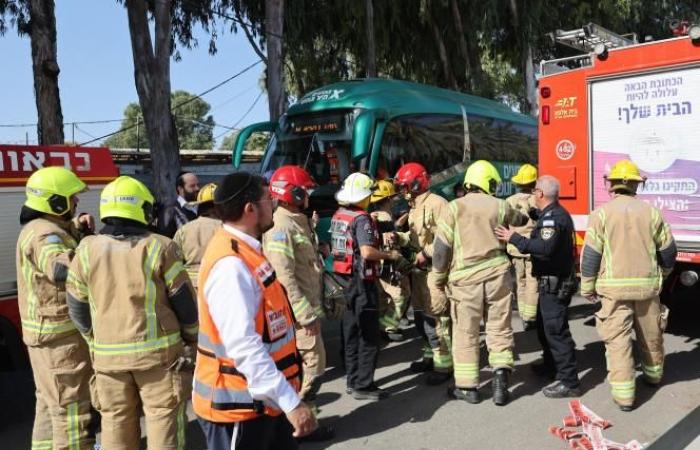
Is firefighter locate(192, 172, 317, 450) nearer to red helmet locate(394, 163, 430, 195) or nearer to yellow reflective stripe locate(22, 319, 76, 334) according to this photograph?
yellow reflective stripe locate(22, 319, 76, 334)

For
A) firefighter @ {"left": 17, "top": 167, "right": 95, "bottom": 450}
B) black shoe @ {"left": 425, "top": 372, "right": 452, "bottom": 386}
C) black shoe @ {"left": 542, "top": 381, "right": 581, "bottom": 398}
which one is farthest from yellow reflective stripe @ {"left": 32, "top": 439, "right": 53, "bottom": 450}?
black shoe @ {"left": 542, "top": 381, "right": 581, "bottom": 398}

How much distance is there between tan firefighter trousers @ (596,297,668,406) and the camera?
4523 mm

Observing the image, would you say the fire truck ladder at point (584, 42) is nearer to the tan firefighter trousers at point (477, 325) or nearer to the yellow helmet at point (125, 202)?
the tan firefighter trousers at point (477, 325)

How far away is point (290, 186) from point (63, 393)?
73.2 inches

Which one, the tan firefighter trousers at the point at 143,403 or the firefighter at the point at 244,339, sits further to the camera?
the tan firefighter trousers at the point at 143,403

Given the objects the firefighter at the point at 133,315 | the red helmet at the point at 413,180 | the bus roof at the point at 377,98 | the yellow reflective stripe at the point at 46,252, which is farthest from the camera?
the bus roof at the point at 377,98

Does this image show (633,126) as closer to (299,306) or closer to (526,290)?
(526,290)

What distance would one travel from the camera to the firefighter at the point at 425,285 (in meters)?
5.32

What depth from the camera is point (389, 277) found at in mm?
5105

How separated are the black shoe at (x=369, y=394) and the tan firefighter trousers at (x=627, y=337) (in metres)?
1.71

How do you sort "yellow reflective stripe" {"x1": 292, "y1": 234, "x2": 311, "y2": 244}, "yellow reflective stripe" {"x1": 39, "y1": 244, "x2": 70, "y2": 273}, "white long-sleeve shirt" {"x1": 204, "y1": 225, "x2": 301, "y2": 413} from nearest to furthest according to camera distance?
"white long-sleeve shirt" {"x1": 204, "y1": 225, "x2": 301, "y2": 413} → "yellow reflective stripe" {"x1": 39, "y1": 244, "x2": 70, "y2": 273} → "yellow reflective stripe" {"x1": 292, "y1": 234, "x2": 311, "y2": 244}

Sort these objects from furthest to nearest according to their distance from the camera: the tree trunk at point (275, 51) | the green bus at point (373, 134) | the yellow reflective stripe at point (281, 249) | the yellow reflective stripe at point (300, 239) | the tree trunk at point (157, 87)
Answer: the tree trunk at point (275, 51), the tree trunk at point (157, 87), the green bus at point (373, 134), the yellow reflective stripe at point (300, 239), the yellow reflective stripe at point (281, 249)

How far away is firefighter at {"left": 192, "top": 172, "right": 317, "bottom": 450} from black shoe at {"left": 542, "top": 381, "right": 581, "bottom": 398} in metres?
3.04

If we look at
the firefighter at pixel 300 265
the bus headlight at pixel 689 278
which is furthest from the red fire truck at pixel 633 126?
the firefighter at pixel 300 265
